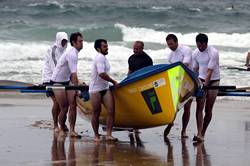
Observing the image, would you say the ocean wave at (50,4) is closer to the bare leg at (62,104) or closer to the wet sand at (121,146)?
the wet sand at (121,146)

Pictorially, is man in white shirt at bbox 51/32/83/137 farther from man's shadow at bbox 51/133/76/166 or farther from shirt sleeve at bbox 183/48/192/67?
shirt sleeve at bbox 183/48/192/67

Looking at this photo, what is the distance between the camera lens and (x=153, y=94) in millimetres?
10906

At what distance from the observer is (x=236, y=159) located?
996 cm

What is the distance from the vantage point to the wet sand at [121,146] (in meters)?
9.80

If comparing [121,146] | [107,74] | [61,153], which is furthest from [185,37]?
[61,153]

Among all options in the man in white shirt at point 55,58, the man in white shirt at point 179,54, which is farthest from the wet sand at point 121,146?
the man in white shirt at point 179,54

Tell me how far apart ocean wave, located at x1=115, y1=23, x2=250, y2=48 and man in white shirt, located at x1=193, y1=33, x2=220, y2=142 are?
70.4 feet

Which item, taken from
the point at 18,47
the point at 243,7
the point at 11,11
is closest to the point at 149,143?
the point at 18,47

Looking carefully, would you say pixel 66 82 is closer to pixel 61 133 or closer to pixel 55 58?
pixel 55 58

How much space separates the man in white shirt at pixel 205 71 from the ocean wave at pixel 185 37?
21449 mm

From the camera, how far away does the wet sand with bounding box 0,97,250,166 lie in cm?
980

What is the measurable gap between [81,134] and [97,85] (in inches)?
52.9

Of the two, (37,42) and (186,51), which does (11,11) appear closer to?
(37,42)

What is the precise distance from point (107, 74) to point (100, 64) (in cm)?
18
